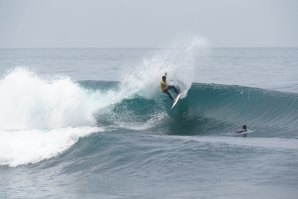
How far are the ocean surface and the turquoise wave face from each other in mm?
46

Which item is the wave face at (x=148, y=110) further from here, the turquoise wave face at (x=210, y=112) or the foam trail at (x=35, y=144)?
the foam trail at (x=35, y=144)

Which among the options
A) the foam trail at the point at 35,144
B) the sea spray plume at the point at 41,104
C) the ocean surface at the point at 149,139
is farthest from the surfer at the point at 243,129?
the sea spray plume at the point at 41,104

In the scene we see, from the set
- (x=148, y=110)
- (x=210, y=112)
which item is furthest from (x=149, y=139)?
(x=148, y=110)

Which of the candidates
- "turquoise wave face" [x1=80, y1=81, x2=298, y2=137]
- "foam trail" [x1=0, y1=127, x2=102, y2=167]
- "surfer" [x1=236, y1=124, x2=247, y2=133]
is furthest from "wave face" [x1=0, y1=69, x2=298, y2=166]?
"foam trail" [x1=0, y1=127, x2=102, y2=167]

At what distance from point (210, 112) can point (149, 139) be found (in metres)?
7.54

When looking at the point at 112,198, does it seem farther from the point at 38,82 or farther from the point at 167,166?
the point at 38,82

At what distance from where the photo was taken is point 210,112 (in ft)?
83.8

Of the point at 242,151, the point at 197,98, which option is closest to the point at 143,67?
the point at 197,98

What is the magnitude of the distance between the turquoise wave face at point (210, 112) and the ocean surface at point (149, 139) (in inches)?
1.8

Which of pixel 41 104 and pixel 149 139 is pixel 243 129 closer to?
pixel 149 139

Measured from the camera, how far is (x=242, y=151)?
16281 mm

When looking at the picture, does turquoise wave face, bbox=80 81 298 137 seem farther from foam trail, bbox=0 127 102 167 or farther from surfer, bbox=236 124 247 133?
foam trail, bbox=0 127 102 167

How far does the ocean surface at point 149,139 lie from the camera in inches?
543

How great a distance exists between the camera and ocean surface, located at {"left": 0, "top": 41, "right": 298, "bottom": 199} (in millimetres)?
13797
